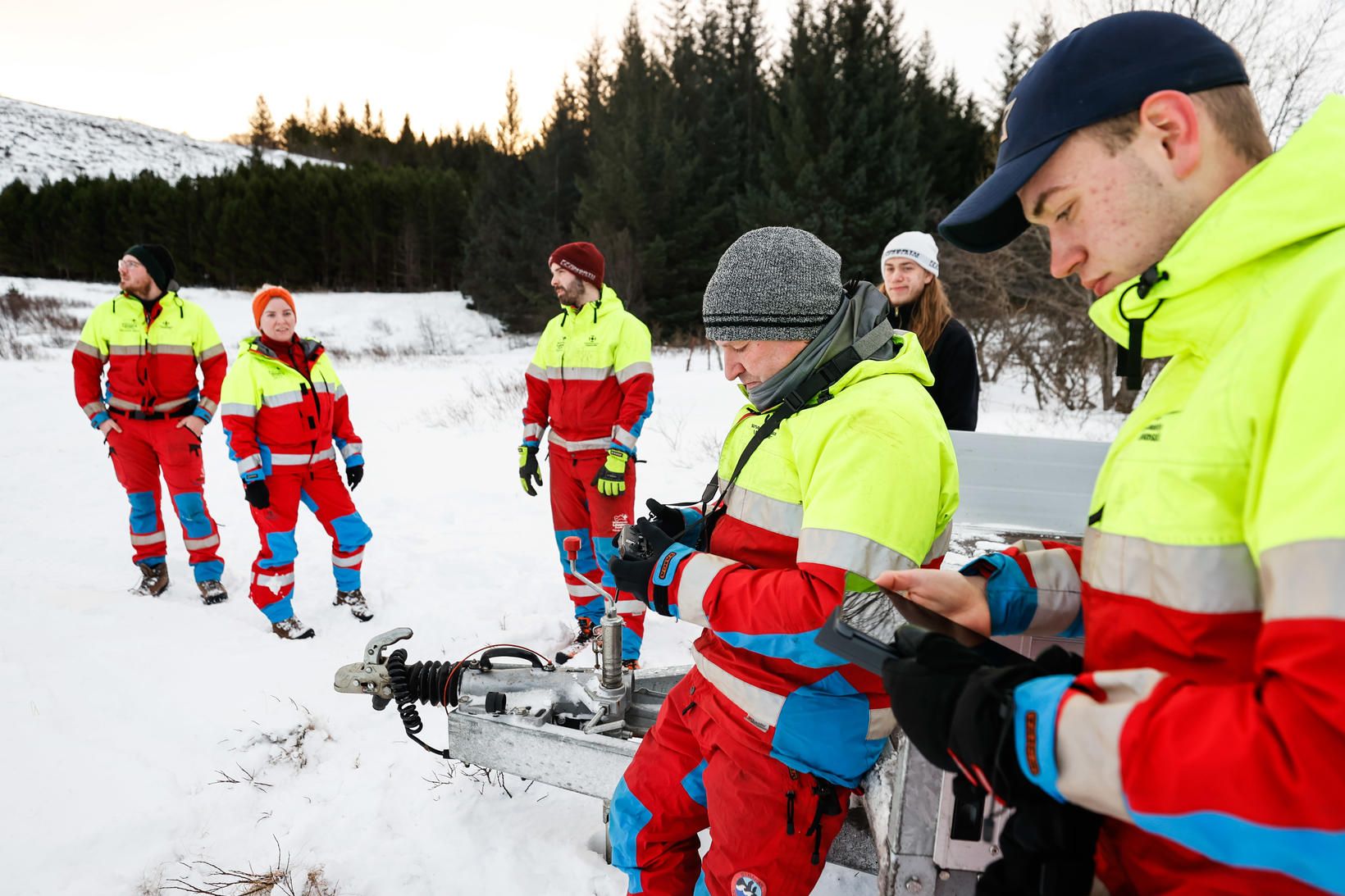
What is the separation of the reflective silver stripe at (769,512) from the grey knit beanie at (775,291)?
0.40m

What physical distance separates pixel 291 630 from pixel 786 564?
3.70 meters

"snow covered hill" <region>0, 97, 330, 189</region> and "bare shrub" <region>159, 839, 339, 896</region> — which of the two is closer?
"bare shrub" <region>159, 839, 339, 896</region>

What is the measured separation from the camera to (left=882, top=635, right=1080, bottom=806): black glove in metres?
0.87

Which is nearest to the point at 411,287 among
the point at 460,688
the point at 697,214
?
the point at 697,214

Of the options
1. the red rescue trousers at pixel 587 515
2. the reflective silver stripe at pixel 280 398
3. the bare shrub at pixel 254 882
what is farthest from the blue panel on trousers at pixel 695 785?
the reflective silver stripe at pixel 280 398

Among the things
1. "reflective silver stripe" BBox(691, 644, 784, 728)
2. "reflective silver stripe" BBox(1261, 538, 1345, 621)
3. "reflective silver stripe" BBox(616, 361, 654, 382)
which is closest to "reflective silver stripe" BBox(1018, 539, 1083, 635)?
"reflective silver stripe" BBox(691, 644, 784, 728)

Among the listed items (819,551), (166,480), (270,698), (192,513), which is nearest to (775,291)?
(819,551)

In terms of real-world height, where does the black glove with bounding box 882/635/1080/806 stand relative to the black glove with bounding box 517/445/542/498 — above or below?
above

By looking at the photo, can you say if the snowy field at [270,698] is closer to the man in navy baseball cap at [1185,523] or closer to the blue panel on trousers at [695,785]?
the blue panel on trousers at [695,785]

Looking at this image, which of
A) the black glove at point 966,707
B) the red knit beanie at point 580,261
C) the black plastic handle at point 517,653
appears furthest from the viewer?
the red knit beanie at point 580,261

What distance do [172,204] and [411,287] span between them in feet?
44.4

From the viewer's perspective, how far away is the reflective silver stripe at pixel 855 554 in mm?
1434

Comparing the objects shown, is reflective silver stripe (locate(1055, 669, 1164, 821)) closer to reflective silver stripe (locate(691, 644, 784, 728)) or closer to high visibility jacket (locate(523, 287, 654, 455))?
reflective silver stripe (locate(691, 644, 784, 728))

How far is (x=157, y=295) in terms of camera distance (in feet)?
15.8
